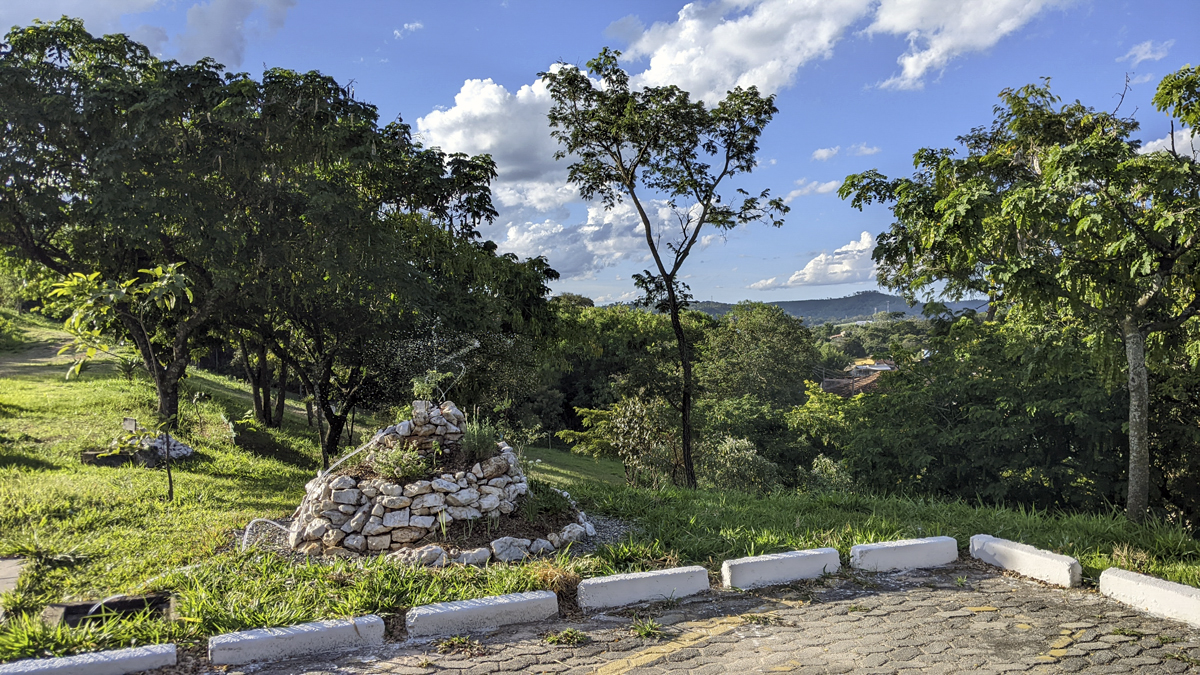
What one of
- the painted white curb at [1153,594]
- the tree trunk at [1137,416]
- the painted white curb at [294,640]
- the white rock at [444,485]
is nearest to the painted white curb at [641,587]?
the painted white curb at [294,640]

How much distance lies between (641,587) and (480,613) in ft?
3.81

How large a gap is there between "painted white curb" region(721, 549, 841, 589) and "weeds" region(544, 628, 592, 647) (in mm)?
1395

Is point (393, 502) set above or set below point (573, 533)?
above

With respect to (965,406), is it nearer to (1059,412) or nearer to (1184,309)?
(1059,412)

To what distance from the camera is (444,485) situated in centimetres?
577

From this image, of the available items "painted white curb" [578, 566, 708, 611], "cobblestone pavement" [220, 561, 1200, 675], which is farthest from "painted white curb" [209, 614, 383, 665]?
"painted white curb" [578, 566, 708, 611]

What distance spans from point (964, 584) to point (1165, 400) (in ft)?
31.2

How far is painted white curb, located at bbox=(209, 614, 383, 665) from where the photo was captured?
3633 mm

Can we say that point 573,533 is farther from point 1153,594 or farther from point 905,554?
point 1153,594

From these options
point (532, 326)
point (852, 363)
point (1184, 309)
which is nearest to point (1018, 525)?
point (1184, 309)

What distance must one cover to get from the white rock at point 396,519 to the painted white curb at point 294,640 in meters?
1.61

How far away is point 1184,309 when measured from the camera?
6973mm

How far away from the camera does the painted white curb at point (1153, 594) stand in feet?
13.7

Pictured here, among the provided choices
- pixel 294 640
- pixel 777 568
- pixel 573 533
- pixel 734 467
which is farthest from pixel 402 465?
pixel 734 467
